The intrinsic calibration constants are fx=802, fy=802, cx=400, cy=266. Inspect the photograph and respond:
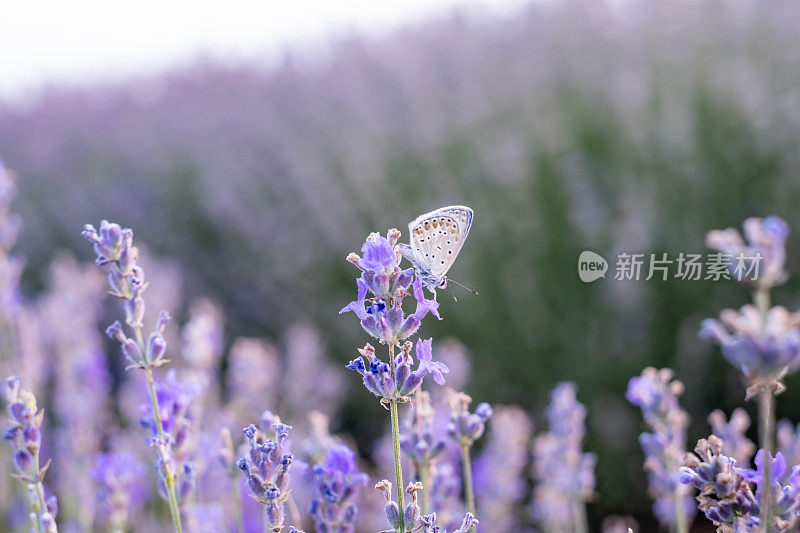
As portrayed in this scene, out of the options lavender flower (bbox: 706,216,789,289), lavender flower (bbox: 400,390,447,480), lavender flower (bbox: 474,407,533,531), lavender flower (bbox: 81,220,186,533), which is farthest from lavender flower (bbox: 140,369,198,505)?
lavender flower (bbox: 474,407,533,531)

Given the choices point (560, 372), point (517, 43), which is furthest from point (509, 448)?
point (517, 43)

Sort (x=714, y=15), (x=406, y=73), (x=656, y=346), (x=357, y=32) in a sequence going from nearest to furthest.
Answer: (x=656, y=346) → (x=714, y=15) → (x=406, y=73) → (x=357, y=32)

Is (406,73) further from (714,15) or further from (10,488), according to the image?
(10,488)

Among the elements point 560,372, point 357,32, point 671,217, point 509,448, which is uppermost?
point 357,32

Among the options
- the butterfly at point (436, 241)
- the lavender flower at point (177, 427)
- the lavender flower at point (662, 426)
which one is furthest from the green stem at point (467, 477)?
the lavender flower at point (177, 427)

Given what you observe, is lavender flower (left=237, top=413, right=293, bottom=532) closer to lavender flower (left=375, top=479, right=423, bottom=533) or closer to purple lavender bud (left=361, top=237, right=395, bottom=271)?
lavender flower (left=375, top=479, right=423, bottom=533)

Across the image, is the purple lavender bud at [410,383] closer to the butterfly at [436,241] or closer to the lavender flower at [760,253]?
the butterfly at [436,241]
